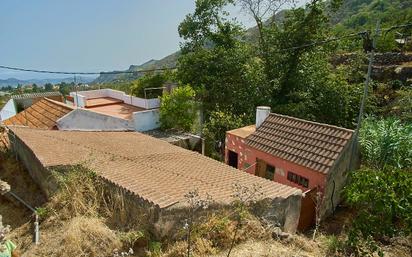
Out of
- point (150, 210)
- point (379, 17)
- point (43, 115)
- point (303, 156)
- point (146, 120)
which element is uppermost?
point (379, 17)

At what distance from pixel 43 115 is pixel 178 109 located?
26.5 ft

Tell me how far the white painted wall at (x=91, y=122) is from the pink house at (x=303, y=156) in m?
6.92

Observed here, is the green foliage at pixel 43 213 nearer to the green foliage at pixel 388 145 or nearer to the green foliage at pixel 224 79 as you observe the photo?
the green foliage at pixel 388 145

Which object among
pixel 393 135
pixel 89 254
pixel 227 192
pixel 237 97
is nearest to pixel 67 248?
pixel 89 254

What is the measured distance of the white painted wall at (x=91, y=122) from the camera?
16.8 metres

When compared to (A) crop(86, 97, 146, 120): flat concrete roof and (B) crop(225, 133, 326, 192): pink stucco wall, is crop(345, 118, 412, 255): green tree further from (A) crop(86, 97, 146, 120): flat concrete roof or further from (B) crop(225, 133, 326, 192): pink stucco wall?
(A) crop(86, 97, 146, 120): flat concrete roof

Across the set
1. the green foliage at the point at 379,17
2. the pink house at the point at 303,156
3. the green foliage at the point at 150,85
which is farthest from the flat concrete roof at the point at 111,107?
the green foliage at the point at 379,17

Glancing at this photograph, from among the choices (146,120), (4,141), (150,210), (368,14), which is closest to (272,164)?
(150,210)

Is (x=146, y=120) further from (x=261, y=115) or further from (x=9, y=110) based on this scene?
(x=9, y=110)

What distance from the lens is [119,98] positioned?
2481 cm

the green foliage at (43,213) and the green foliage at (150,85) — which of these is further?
the green foliage at (150,85)

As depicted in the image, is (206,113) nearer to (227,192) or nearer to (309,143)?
(309,143)

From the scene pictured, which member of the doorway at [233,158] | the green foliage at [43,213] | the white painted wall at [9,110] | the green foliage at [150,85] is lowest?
the doorway at [233,158]

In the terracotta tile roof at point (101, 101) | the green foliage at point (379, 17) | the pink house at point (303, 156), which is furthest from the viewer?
the green foliage at point (379, 17)
